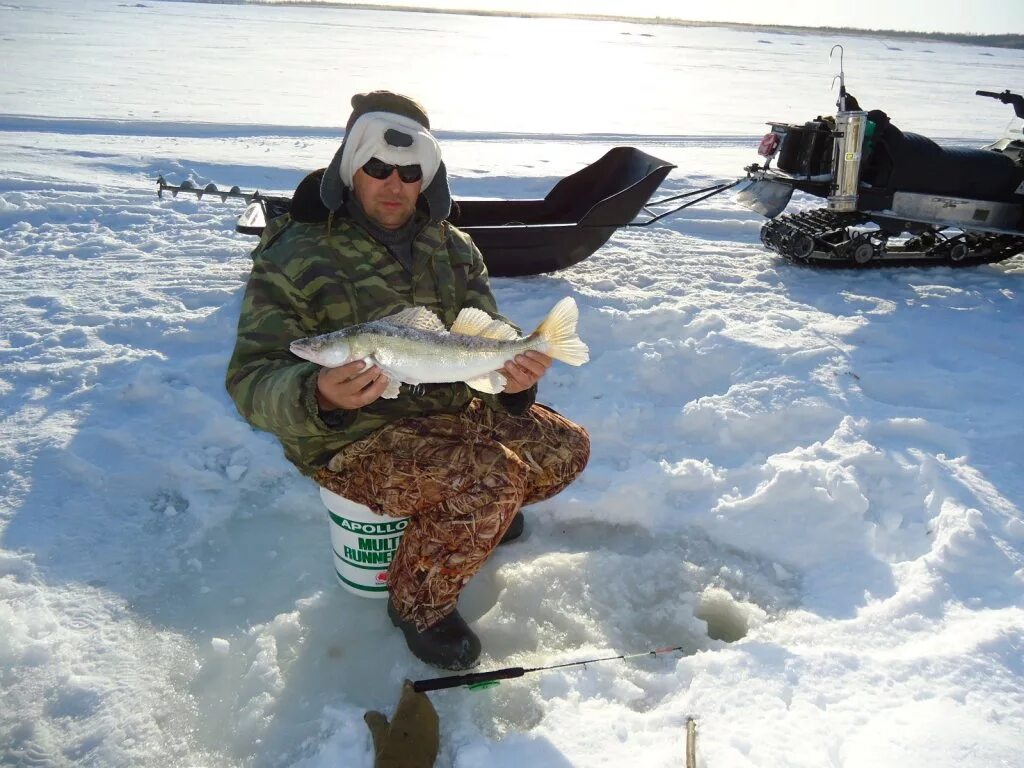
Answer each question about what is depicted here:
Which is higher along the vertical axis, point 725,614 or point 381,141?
point 381,141

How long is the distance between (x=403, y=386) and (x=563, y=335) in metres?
0.65

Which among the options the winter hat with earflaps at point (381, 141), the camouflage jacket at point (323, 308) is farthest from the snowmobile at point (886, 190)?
the winter hat with earflaps at point (381, 141)

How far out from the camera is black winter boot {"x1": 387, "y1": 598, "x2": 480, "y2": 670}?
2561mm

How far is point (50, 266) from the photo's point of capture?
5.65 meters

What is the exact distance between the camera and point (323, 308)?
8.41ft

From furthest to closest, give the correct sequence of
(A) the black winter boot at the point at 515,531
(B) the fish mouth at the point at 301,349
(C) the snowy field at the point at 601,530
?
(A) the black winter boot at the point at 515,531, (C) the snowy field at the point at 601,530, (B) the fish mouth at the point at 301,349

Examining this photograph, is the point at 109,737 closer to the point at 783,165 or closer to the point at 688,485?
the point at 688,485

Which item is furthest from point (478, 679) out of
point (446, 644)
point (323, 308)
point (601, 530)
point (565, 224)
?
point (565, 224)

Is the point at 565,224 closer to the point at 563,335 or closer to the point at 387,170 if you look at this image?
the point at 387,170

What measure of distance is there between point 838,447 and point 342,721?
Answer: 2606 millimetres

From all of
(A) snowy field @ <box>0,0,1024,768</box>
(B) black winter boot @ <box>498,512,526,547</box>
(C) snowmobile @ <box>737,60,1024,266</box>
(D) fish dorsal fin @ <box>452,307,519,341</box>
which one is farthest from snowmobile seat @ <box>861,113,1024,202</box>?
(D) fish dorsal fin @ <box>452,307,519,341</box>

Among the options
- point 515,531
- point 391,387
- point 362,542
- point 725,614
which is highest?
point 391,387

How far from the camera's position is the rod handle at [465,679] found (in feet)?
7.91

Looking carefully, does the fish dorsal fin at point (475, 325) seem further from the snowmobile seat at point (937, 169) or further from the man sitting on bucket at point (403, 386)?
the snowmobile seat at point (937, 169)
